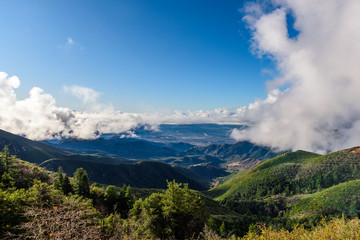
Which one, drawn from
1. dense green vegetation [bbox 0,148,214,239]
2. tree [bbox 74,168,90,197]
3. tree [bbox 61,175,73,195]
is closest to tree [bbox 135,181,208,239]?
dense green vegetation [bbox 0,148,214,239]

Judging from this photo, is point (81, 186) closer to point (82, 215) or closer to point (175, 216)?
point (175, 216)

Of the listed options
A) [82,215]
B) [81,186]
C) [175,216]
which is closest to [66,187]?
[81,186]

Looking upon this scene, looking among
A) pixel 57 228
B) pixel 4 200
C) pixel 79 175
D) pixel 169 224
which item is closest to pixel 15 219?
pixel 4 200

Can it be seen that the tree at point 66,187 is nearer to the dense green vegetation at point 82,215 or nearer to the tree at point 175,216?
the dense green vegetation at point 82,215

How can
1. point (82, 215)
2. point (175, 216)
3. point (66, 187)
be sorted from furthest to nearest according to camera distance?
point (66, 187)
point (175, 216)
point (82, 215)

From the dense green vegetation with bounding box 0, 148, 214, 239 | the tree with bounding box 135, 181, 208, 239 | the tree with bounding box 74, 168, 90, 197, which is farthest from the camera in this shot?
the tree with bounding box 74, 168, 90, 197

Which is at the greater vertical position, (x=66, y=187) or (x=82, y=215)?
(x=82, y=215)

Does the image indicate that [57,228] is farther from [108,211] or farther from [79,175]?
[79,175]

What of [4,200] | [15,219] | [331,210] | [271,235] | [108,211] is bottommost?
[331,210]

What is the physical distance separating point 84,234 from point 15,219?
1493cm

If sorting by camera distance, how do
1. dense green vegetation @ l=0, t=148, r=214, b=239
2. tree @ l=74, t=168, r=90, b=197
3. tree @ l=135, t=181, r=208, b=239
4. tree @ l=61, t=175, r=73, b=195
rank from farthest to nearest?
tree @ l=61, t=175, r=73, b=195 → tree @ l=74, t=168, r=90, b=197 → tree @ l=135, t=181, r=208, b=239 → dense green vegetation @ l=0, t=148, r=214, b=239

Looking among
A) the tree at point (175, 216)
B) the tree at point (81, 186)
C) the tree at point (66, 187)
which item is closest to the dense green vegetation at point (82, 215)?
the tree at point (175, 216)

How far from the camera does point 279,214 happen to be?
199 meters

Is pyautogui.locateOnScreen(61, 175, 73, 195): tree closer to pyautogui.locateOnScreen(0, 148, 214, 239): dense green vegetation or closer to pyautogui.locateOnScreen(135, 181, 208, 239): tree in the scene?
pyautogui.locateOnScreen(0, 148, 214, 239): dense green vegetation
